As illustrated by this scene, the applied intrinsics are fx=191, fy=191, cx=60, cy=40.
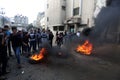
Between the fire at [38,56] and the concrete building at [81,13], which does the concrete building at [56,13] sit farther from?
the fire at [38,56]

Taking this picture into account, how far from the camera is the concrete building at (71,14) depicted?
24139mm

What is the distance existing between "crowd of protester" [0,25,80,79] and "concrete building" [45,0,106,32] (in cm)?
675

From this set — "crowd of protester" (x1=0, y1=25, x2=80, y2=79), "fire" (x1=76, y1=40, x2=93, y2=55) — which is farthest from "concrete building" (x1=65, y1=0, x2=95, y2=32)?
"fire" (x1=76, y1=40, x2=93, y2=55)

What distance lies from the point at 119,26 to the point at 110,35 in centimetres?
107

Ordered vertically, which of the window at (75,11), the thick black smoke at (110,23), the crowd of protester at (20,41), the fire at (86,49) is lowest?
the fire at (86,49)

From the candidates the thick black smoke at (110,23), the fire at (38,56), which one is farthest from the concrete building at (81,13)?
the fire at (38,56)

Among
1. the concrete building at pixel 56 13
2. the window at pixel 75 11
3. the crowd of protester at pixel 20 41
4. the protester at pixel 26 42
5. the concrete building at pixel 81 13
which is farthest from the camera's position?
the concrete building at pixel 56 13

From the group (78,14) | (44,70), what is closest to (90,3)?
(78,14)

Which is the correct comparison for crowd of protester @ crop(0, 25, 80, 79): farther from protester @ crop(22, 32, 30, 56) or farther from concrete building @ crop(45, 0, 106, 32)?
concrete building @ crop(45, 0, 106, 32)

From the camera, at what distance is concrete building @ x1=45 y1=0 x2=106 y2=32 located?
79.2 feet

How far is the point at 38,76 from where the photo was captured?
23.8 feet

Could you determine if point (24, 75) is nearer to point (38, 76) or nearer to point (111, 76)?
point (38, 76)

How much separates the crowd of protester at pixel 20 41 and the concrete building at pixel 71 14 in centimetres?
675

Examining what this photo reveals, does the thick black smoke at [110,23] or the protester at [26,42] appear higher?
the thick black smoke at [110,23]
